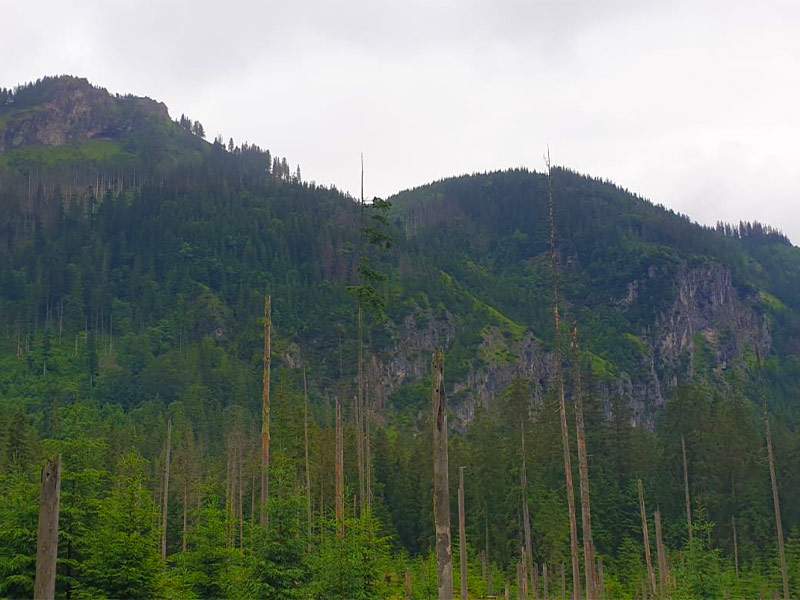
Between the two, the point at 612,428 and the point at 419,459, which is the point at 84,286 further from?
the point at 612,428

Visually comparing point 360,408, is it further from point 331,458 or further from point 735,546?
point 735,546

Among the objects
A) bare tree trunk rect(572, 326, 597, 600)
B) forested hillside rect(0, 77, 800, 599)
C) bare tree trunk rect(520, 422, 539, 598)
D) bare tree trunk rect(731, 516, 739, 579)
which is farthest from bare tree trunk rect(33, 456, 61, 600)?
bare tree trunk rect(731, 516, 739, 579)

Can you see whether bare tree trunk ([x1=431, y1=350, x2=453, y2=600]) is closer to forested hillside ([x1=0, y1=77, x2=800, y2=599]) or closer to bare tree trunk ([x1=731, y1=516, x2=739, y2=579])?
forested hillside ([x1=0, y1=77, x2=800, y2=599])

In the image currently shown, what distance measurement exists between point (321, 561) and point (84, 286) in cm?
17187

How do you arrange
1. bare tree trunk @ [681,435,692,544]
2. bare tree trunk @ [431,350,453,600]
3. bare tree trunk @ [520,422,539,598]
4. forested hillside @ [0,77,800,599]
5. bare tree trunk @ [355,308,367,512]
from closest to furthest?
bare tree trunk @ [431,350,453,600] → forested hillside @ [0,77,800,599] → bare tree trunk @ [355,308,367,512] → bare tree trunk @ [520,422,539,598] → bare tree trunk @ [681,435,692,544]

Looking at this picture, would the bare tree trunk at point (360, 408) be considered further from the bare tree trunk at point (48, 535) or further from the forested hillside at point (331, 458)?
the bare tree trunk at point (48, 535)

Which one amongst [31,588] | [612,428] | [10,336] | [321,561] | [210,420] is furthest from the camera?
[10,336]

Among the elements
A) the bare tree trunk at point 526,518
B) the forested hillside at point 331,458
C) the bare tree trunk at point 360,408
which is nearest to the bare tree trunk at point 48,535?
the forested hillside at point 331,458

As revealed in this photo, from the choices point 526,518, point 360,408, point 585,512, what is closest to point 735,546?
point 526,518

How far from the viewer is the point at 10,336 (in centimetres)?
16538

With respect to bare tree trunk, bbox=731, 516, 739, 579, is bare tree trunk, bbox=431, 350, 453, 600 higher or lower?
higher

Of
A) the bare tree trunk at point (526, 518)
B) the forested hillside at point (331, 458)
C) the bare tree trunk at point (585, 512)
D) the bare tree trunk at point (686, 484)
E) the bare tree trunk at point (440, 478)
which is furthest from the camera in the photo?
the bare tree trunk at point (686, 484)

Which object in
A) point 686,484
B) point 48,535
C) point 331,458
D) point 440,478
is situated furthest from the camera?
point 331,458

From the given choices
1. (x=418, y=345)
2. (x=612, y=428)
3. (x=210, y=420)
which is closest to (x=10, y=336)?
(x=210, y=420)
